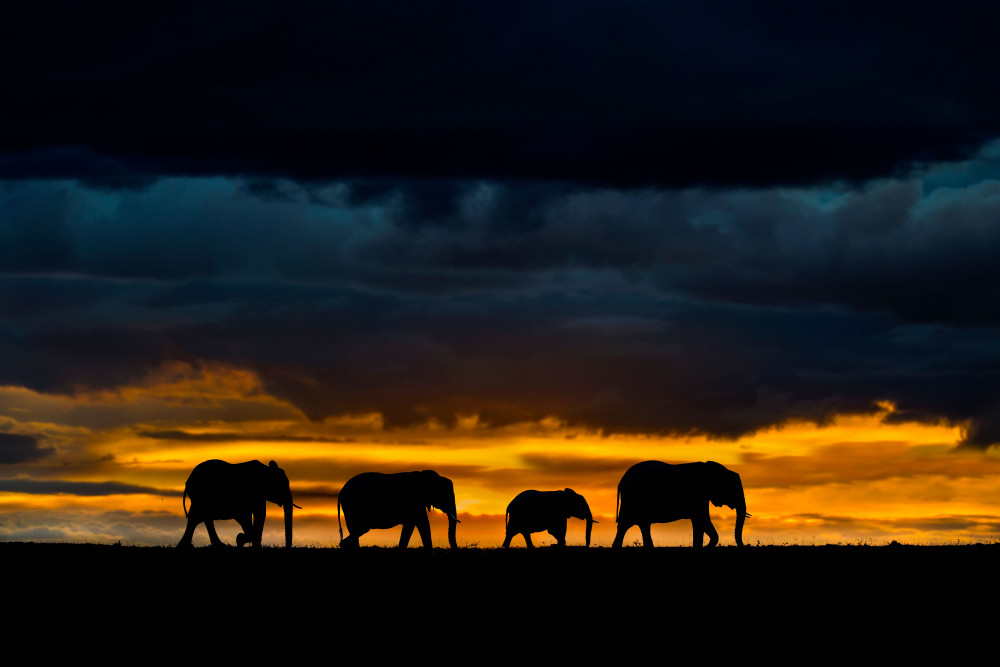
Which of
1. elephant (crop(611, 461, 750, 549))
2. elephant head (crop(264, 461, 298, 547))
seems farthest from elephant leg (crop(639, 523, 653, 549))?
elephant head (crop(264, 461, 298, 547))

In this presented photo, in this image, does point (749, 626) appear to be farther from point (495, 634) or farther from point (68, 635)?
point (68, 635)

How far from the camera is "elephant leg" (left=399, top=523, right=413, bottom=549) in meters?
36.9

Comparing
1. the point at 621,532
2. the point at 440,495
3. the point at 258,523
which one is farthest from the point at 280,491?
the point at 621,532

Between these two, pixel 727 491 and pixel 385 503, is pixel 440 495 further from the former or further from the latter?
pixel 727 491

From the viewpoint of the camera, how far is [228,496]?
3547 centimetres

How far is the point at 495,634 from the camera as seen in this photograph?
20.6 meters

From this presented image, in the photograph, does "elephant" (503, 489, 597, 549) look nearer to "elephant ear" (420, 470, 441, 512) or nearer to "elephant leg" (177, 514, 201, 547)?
"elephant ear" (420, 470, 441, 512)

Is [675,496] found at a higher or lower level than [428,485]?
lower

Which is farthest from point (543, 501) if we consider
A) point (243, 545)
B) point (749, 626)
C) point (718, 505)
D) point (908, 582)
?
point (749, 626)

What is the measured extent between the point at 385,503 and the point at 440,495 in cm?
218

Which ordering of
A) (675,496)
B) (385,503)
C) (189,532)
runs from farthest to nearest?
(385,503), (675,496), (189,532)

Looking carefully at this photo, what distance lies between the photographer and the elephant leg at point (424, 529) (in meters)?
37.3

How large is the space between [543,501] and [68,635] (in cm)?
3034

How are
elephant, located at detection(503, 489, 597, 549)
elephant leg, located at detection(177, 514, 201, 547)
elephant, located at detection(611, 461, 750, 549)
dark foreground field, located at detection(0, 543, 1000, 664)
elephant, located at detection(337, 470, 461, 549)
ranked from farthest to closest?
elephant, located at detection(503, 489, 597, 549) < elephant, located at detection(337, 470, 461, 549) < elephant, located at detection(611, 461, 750, 549) < elephant leg, located at detection(177, 514, 201, 547) < dark foreground field, located at detection(0, 543, 1000, 664)
